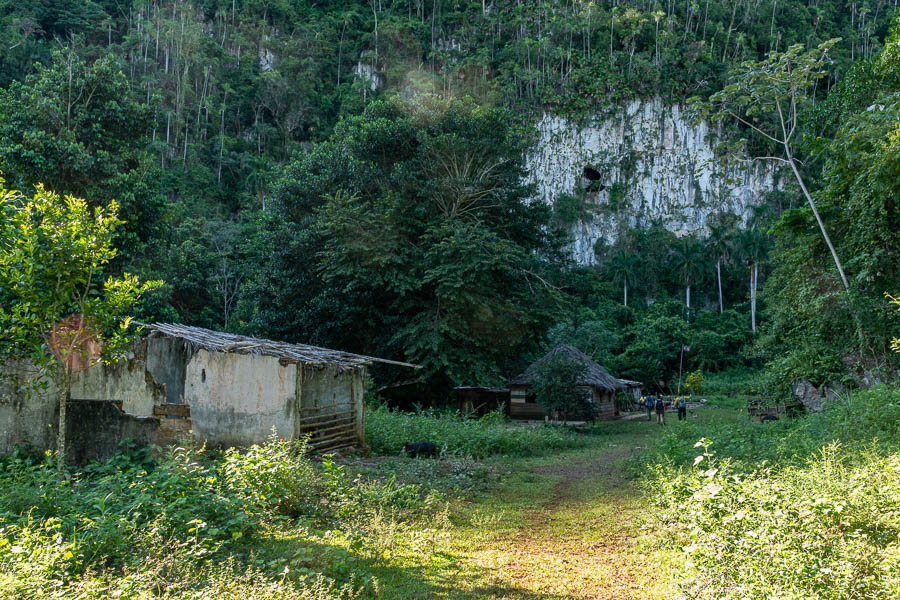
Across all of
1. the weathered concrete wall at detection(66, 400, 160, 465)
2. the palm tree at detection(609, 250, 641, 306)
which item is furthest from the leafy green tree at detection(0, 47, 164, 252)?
the palm tree at detection(609, 250, 641, 306)

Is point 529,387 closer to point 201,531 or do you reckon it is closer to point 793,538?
point 201,531

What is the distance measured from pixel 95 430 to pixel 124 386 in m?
1.93

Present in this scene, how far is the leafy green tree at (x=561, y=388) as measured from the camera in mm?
20656

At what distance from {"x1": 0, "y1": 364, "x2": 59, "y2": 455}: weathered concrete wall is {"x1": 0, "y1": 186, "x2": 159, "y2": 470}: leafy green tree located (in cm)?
99

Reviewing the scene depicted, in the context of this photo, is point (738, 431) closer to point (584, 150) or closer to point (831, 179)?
point (831, 179)

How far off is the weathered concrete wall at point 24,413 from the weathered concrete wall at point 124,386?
1.16 meters

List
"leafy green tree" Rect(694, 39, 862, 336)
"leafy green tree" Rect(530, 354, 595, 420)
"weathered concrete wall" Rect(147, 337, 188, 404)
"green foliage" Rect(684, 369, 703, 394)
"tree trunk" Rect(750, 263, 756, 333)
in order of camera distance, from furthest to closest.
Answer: "tree trunk" Rect(750, 263, 756, 333) < "green foliage" Rect(684, 369, 703, 394) < "leafy green tree" Rect(530, 354, 595, 420) < "leafy green tree" Rect(694, 39, 862, 336) < "weathered concrete wall" Rect(147, 337, 188, 404)

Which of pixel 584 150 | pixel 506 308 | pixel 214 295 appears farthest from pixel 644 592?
pixel 584 150

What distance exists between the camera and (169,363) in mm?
13289

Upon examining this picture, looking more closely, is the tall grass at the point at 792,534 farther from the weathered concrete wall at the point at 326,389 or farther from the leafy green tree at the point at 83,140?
the leafy green tree at the point at 83,140

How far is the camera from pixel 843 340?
14.6 meters

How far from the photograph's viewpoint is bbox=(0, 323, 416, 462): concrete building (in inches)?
353

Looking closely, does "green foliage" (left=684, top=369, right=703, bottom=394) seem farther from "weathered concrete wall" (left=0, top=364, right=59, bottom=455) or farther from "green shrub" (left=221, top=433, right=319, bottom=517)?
"weathered concrete wall" (left=0, top=364, right=59, bottom=455)

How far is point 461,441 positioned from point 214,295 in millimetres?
23192
